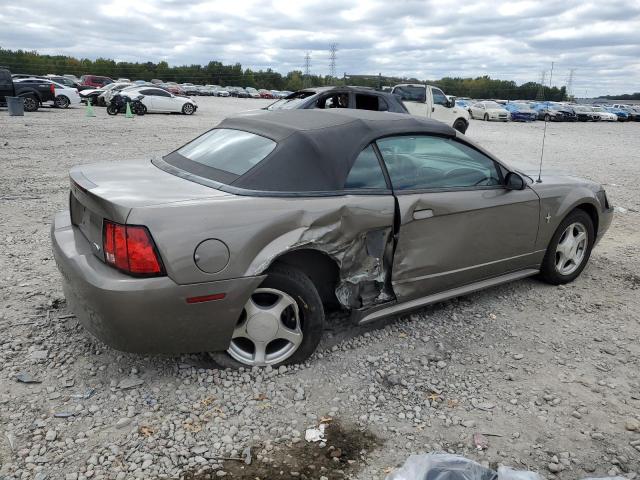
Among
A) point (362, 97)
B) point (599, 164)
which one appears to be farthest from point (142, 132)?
point (599, 164)

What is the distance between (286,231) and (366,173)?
78 cm

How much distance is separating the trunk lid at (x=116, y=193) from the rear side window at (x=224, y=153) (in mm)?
204

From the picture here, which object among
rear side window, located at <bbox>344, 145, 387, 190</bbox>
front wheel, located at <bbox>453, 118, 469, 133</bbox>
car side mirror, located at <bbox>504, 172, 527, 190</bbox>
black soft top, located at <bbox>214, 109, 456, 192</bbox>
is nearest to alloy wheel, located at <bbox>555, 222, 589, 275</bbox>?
car side mirror, located at <bbox>504, 172, 527, 190</bbox>

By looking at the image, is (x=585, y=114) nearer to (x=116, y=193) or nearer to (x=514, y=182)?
(x=514, y=182)

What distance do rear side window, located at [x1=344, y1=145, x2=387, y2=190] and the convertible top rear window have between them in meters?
0.55

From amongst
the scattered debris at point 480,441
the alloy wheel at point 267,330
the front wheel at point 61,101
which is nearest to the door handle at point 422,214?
the alloy wheel at point 267,330

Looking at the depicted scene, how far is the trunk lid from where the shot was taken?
2.83 m

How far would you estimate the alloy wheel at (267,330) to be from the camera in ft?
10.2

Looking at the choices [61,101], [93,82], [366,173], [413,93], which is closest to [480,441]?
[366,173]

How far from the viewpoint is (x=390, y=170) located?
3.60 m

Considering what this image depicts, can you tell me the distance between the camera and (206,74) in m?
96.6

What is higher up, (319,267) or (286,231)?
(286,231)

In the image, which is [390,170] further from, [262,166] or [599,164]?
[599,164]

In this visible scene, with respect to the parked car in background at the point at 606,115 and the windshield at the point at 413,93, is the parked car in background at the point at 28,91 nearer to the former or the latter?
the windshield at the point at 413,93
